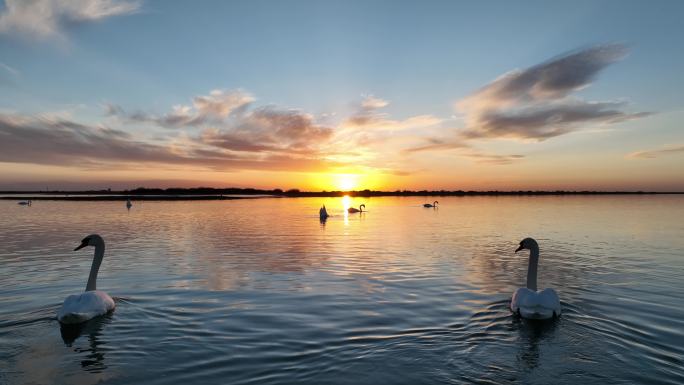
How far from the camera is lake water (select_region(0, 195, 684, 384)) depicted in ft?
24.5

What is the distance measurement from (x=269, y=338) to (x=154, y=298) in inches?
203

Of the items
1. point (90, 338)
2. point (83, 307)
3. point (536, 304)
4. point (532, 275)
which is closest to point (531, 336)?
point (536, 304)

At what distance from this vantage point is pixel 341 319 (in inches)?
412

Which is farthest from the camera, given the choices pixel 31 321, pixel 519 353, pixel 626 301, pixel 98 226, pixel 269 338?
pixel 98 226

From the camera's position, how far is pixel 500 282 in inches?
589

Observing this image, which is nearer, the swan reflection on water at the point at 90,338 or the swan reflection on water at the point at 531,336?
the swan reflection on water at the point at 90,338

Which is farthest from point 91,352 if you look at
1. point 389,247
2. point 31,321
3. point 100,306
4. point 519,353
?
point 389,247

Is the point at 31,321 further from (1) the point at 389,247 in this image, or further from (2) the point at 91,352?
(1) the point at 389,247

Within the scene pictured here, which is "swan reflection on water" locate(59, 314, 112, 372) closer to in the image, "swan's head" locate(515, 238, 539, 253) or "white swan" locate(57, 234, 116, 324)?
"white swan" locate(57, 234, 116, 324)

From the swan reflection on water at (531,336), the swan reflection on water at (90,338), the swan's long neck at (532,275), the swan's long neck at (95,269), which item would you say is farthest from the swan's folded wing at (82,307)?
the swan's long neck at (532,275)

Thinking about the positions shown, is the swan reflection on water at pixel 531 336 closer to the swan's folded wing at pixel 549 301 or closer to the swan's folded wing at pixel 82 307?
the swan's folded wing at pixel 549 301

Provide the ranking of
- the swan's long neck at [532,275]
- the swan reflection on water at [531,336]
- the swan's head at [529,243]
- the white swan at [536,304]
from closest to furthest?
1. the swan reflection on water at [531,336]
2. the white swan at [536,304]
3. the swan's long neck at [532,275]
4. the swan's head at [529,243]

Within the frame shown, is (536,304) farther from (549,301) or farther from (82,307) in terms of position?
(82,307)

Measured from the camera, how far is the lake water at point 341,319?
745cm
